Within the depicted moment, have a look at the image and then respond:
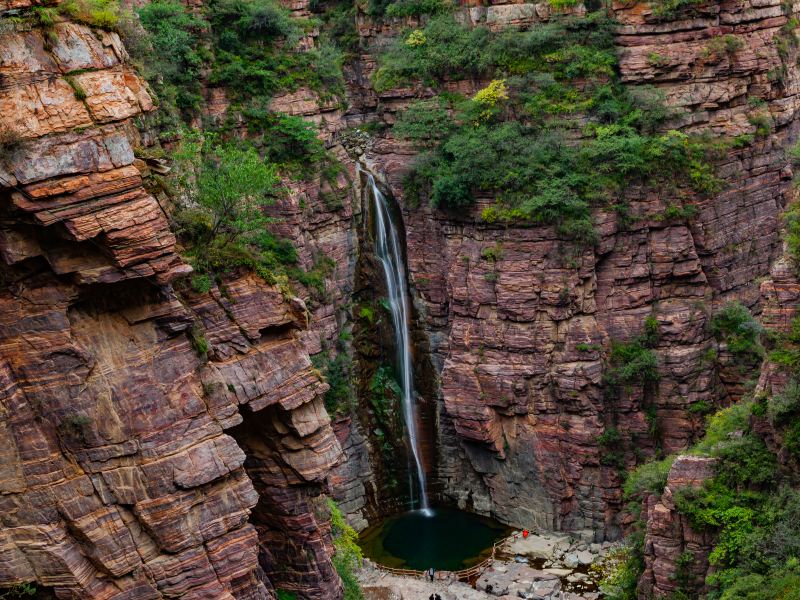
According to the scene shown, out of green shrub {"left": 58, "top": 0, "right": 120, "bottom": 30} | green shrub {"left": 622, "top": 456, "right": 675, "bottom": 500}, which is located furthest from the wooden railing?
green shrub {"left": 58, "top": 0, "right": 120, "bottom": 30}

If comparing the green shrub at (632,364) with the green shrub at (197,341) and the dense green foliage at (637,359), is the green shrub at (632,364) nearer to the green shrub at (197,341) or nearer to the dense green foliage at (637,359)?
the dense green foliage at (637,359)

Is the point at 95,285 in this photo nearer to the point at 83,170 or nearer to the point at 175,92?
the point at 83,170

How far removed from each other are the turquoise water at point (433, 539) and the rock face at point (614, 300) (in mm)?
1442

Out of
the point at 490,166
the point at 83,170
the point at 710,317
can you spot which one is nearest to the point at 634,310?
the point at 710,317

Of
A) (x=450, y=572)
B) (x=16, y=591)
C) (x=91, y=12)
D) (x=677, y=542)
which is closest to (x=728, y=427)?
(x=677, y=542)

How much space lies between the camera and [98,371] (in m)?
18.8

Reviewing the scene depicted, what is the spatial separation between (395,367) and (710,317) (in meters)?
11.6

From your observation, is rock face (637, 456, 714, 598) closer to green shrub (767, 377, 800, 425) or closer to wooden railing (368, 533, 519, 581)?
green shrub (767, 377, 800, 425)

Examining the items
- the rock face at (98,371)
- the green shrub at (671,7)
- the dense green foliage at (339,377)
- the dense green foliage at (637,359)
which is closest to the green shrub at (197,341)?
the rock face at (98,371)

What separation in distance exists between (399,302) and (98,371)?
21127 millimetres

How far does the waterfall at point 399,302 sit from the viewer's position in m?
38.7

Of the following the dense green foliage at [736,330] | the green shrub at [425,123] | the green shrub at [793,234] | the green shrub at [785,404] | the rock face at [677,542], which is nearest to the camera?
the green shrub at [785,404]

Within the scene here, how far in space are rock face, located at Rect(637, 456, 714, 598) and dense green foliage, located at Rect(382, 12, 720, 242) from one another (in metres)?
12.2

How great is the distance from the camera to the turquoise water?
114 feet
